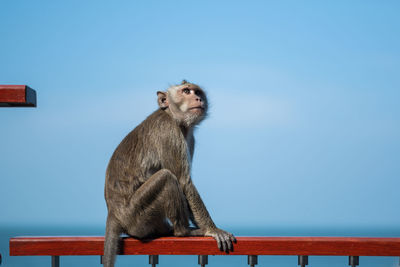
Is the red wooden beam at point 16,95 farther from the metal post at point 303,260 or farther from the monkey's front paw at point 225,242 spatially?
the metal post at point 303,260

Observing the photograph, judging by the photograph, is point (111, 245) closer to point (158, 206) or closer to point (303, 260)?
point (158, 206)

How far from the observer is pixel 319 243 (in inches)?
106

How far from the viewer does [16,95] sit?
2326mm

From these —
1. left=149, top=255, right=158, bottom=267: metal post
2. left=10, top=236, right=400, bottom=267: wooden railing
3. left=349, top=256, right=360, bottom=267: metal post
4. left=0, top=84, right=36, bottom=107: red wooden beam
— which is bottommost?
left=149, top=255, right=158, bottom=267: metal post

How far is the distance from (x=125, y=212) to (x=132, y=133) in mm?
633

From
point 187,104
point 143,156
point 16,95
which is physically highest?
point 187,104

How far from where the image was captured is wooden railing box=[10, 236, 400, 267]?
2.71 m

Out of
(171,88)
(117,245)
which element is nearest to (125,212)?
(117,245)

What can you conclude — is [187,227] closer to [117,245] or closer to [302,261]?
[117,245]

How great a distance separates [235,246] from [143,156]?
1028mm

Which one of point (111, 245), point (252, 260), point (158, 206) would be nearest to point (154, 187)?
point (158, 206)

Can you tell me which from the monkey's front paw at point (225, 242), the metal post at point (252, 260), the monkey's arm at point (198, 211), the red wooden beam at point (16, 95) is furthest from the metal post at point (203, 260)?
the red wooden beam at point (16, 95)

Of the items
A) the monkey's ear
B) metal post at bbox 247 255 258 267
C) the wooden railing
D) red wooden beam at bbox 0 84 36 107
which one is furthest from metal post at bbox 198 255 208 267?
the monkey's ear

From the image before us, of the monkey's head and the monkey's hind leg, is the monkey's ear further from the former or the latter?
the monkey's hind leg
